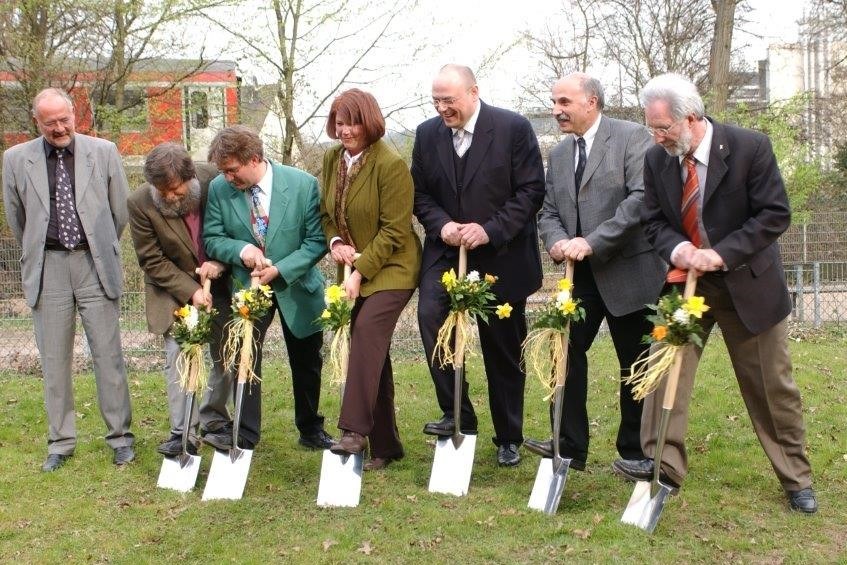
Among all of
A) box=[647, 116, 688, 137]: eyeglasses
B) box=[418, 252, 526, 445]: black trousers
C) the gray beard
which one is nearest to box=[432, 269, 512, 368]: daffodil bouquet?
box=[418, 252, 526, 445]: black trousers

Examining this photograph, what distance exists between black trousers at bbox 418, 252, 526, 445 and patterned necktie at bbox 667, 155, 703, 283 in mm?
1136

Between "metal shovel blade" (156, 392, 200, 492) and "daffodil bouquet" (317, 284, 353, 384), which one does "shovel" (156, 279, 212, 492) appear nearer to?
"metal shovel blade" (156, 392, 200, 492)

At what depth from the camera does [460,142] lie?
561 cm

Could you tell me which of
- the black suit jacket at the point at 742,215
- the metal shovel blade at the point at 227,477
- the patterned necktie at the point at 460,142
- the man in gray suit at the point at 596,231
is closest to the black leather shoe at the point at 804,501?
the black suit jacket at the point at 742,215

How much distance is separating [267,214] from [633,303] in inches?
83.9

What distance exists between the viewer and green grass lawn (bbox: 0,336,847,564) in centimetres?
445

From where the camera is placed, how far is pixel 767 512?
495 cm

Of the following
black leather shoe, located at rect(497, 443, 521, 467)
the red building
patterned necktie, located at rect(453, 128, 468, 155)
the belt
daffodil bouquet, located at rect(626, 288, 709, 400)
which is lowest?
black leather shoe, located at rect(497, 443, 521, 467)

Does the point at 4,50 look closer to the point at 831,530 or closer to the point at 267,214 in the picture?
the point at 267,214

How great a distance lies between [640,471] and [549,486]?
0.48 metres

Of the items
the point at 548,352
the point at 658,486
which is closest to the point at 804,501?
the point at 658,486

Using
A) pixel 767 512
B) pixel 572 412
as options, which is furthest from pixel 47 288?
pixel 767 512

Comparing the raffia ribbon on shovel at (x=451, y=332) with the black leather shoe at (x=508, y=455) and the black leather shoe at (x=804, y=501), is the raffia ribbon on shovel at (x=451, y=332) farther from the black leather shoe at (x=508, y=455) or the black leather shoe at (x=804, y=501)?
the black leather shoe at (x=804, y=501)

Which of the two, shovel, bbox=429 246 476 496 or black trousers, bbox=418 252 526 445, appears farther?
black trousers, bbox=418 252 526 445
